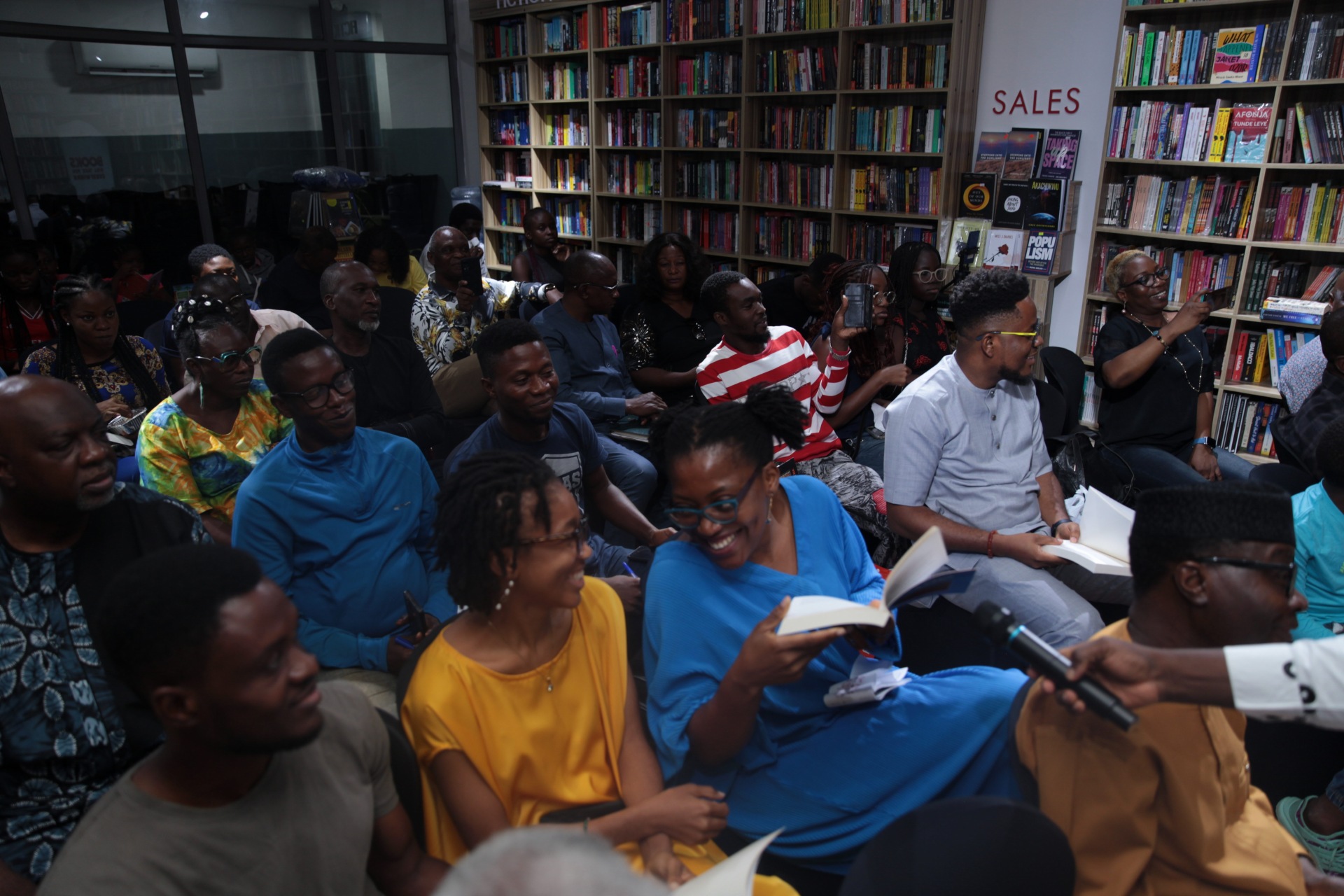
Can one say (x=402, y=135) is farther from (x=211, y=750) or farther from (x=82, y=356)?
(x=211, y=750)

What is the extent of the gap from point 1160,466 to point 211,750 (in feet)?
11.2

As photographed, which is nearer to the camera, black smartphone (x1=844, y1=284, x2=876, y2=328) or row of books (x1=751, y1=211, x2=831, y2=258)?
black smartphone (x1=844, y1=284, x2=876, y2=328)

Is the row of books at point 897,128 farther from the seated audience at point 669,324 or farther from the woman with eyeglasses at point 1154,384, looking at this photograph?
the woman with eyeglasses at point 1154,384

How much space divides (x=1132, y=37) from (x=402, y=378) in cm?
392

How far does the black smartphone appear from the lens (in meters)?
3.49

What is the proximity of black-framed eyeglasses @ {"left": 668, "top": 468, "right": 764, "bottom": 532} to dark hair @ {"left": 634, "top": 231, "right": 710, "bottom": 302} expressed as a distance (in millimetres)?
2847

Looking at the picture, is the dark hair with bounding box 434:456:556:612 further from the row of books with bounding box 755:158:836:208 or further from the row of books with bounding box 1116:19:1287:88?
the row of books with bounding box 755:158:836:208

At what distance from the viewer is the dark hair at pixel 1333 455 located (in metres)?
2.09

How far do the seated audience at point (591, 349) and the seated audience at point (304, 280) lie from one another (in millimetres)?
1480

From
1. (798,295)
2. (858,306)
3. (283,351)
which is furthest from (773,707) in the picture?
(798,295)

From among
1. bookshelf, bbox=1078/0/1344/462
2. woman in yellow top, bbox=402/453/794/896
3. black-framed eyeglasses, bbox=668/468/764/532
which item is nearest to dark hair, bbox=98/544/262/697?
woman in yellow top, bbox=402/453/794/896

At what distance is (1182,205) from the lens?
14.5ft

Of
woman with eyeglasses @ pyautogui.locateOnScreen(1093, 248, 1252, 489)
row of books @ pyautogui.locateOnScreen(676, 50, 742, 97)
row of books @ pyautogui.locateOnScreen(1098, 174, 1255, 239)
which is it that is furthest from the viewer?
row of books @ pyautogui.locateOnScreen(676, 50, 742, 97)

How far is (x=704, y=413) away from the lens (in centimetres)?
179
